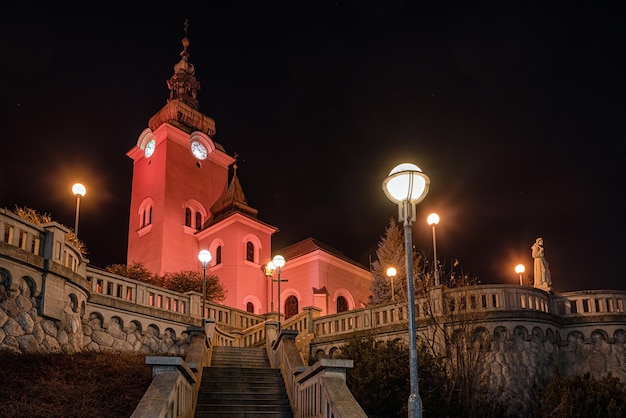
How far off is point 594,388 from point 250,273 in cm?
2511

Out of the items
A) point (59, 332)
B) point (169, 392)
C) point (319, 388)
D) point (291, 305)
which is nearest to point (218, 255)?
point (291, 305)

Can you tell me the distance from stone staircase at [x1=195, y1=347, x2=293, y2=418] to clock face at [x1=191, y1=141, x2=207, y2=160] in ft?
105

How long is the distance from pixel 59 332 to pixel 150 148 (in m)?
31.3

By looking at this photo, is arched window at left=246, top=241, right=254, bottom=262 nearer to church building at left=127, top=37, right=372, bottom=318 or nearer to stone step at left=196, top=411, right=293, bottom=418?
church building at left=127, top=37, right=372, bottom=318

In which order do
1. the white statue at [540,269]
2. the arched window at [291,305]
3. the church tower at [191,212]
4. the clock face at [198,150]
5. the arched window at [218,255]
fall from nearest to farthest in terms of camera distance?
the white statue at [540,269] → the church tower at [191,212] → the arched window at [218,255] → the arched window at [291,305] → the clock face at [198,150]

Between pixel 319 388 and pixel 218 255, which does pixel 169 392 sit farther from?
pixel 218 255

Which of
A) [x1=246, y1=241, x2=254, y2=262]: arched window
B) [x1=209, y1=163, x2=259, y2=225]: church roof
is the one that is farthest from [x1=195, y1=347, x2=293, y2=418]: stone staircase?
[x1=209, y1=163, x2=259, y2=225]: church roof

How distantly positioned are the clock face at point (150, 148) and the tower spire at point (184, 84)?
6.81 m

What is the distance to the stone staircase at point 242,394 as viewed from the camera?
506 inches

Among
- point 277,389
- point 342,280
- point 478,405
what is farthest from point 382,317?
point 342,280

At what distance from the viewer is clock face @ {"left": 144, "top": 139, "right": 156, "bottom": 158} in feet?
147

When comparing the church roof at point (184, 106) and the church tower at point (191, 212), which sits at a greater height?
the church roof at point (184, 106)

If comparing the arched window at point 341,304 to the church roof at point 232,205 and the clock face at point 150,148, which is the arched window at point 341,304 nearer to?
the church roof at point 232,205

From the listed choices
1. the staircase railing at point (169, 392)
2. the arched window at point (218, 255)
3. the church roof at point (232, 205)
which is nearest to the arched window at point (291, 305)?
the arched window at point (218, 255)
